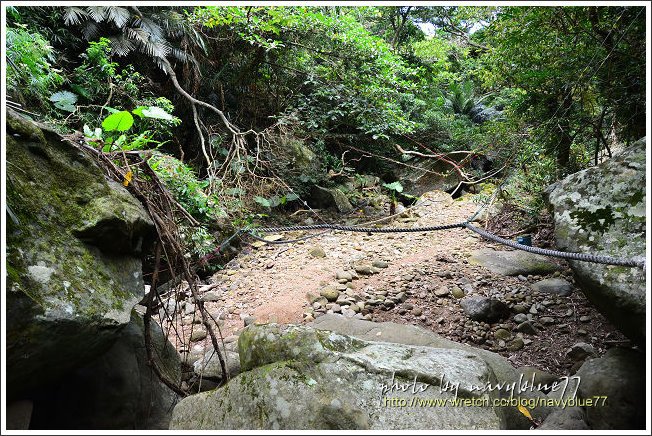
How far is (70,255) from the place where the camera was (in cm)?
176

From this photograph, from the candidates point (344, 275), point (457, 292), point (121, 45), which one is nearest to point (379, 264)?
point (344, 275)

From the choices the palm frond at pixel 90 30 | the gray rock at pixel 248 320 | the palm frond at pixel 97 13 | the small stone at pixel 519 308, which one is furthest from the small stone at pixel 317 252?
the palm frond at pixel 90 30

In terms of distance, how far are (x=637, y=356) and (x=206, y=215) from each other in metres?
4.88

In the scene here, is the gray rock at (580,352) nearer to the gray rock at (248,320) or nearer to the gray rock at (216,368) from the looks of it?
the gray rock at (216,368)

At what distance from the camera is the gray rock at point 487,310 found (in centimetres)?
351

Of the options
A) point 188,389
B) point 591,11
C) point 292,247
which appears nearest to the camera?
point 188,389

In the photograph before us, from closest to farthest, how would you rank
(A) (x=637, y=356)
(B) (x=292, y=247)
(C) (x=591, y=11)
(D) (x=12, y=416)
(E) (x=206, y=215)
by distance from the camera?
1. (D) (x=12, y=416)
2. (A) (x=637, y=356)
3. (C) (x=591, y=11)
4. (E) (x=206, y=215)
5. (B) (x=292, y=247)

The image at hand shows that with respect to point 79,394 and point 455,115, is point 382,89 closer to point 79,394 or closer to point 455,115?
point 455,115

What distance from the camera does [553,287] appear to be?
12.6ft

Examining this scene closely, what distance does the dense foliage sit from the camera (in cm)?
370

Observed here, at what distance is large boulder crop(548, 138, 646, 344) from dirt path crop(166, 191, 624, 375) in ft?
3.67

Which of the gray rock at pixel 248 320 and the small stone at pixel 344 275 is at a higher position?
the small stone at pixel 344 275

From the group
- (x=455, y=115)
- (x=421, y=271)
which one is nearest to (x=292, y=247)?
(x=421, y=271)

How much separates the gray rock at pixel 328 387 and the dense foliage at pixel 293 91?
5.06 ft
